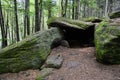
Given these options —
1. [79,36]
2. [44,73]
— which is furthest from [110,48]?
[79,36]

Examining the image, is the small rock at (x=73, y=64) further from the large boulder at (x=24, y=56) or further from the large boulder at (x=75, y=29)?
the large boulder at (x=75, y=29)

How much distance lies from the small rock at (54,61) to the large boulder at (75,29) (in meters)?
3.44

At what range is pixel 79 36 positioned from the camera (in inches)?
515

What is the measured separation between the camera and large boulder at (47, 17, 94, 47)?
11.6m

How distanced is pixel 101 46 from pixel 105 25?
1.64m

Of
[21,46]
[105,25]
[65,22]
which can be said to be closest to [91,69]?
[105,25]

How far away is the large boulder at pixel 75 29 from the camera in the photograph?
38.0ft

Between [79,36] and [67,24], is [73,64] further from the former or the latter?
[79,36]

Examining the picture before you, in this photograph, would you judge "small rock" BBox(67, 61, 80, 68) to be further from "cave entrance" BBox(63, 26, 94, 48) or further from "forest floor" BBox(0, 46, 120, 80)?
"cave entrance" BBox(63, 26, 94, 48)

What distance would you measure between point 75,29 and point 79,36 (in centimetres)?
132

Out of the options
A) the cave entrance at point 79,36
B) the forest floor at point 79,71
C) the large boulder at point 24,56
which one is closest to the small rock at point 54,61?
the forest floor at point 79,71

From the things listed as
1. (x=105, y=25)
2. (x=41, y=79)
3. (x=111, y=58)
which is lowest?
(x=41, y=79)

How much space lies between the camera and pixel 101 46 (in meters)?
7.92

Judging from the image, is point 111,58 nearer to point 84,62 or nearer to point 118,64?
point 118,64
